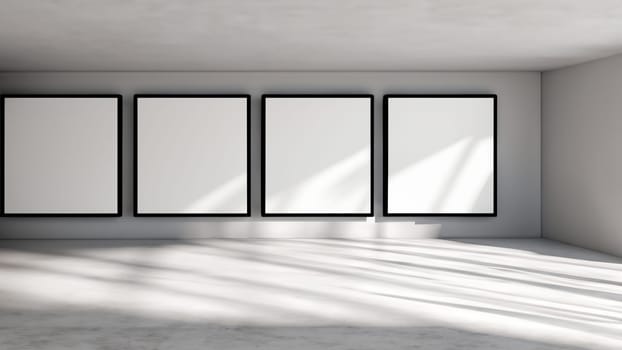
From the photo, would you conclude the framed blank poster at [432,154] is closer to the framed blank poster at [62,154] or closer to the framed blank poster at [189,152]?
the framed blank poster at [189,152]

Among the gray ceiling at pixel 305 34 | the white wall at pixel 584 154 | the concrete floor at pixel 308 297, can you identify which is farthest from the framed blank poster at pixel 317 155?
the white wall at pixel 584 154

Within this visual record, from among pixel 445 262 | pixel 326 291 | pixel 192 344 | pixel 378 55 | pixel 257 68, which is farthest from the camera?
pixel 257 68

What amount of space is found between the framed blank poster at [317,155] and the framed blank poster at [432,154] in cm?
40

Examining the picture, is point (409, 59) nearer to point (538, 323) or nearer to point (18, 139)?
point (538, 323)

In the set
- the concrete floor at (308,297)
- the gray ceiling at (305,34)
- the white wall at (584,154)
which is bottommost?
the concrete floor at (308,297)

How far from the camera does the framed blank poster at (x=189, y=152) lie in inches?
440

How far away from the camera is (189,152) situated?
11.2 m

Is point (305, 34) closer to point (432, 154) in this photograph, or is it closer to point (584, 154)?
point (432, 154)

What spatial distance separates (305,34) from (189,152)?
13.1ft

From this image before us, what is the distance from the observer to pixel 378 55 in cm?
949

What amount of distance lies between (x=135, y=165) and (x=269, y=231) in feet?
7.95

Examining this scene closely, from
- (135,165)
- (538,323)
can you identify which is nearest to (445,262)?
(538,323)

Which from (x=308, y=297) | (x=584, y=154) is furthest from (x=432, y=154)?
(x=308, y=297)

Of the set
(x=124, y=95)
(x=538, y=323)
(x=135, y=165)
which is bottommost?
(x=538, y=323)
